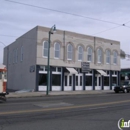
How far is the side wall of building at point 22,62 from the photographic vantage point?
1208 inches

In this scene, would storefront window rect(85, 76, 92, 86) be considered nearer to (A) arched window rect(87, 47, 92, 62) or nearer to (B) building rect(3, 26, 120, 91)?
(B) building rect(3, 26, 120, 91)

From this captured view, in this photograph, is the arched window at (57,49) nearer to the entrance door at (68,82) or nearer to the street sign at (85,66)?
the entrance door at (68,82)

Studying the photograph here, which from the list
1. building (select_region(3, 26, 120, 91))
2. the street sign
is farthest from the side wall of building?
the street sign

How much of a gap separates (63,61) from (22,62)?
6622mm

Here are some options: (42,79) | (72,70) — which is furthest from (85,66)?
(42,79)

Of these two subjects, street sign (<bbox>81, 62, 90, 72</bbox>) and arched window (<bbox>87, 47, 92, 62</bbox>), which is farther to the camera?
arched window (<bbox>87, 47, 92, 62</bbox>)

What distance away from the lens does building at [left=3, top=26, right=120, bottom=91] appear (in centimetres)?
3035

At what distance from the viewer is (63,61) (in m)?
32.3

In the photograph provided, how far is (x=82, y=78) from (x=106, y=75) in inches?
187

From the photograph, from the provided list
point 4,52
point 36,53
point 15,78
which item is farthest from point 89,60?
point 4,52

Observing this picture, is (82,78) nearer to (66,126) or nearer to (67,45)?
(67,45)

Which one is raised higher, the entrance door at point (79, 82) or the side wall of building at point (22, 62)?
the side wall of building at point (22, 62)

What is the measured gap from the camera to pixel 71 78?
109ft

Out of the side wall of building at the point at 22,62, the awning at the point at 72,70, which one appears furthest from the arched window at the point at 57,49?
the side wall of building at the point at 22,62
